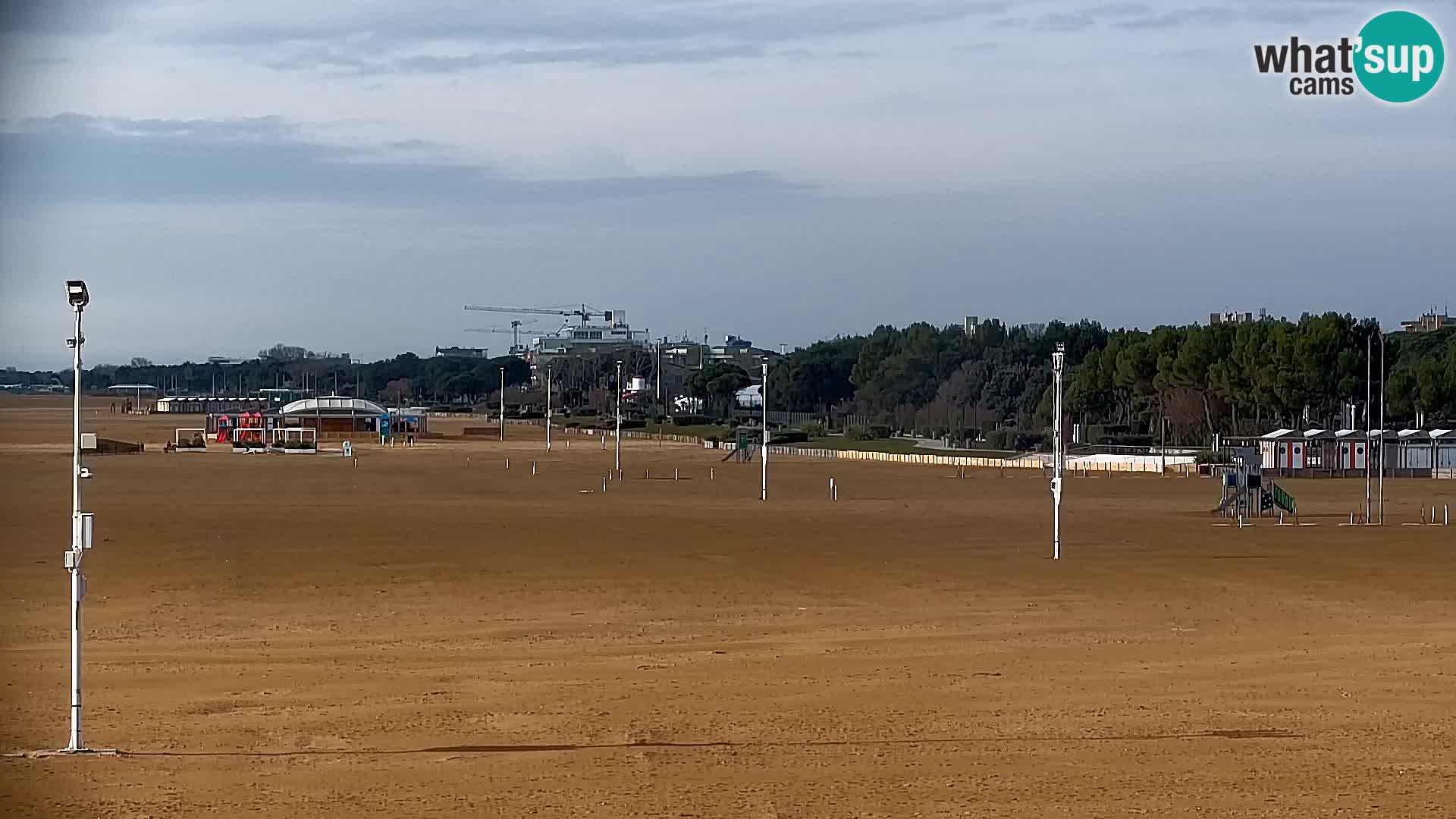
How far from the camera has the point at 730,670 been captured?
20.2m

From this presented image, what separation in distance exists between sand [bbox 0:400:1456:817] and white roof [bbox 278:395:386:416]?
98.2 meters

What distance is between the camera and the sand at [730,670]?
47.0 feet

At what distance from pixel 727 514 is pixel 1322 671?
27.6 metres

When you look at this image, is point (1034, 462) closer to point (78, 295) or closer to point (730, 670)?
point (730, 670)

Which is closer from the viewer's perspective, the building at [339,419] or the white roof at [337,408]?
the building at [339,419]

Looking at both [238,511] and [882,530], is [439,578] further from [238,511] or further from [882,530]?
[238,511]

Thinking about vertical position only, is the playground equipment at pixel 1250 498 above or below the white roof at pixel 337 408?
below

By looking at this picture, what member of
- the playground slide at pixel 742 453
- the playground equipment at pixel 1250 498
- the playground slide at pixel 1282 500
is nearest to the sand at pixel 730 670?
the playground slide at pixel 1282 500

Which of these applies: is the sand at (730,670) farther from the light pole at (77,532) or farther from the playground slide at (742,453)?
the playground slide at (742,453)

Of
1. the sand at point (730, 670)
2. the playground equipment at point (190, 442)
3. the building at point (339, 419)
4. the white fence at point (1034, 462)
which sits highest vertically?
the building at point (339, 419)

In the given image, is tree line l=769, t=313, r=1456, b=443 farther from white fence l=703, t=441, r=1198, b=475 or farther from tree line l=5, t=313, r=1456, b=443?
white fence l=703, t=441, r=1198, b=475

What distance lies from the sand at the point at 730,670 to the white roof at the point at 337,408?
9821cm

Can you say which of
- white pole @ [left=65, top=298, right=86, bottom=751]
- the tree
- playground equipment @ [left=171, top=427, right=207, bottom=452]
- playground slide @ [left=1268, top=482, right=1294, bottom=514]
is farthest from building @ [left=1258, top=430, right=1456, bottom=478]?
the tree

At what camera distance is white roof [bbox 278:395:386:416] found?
461 feet
